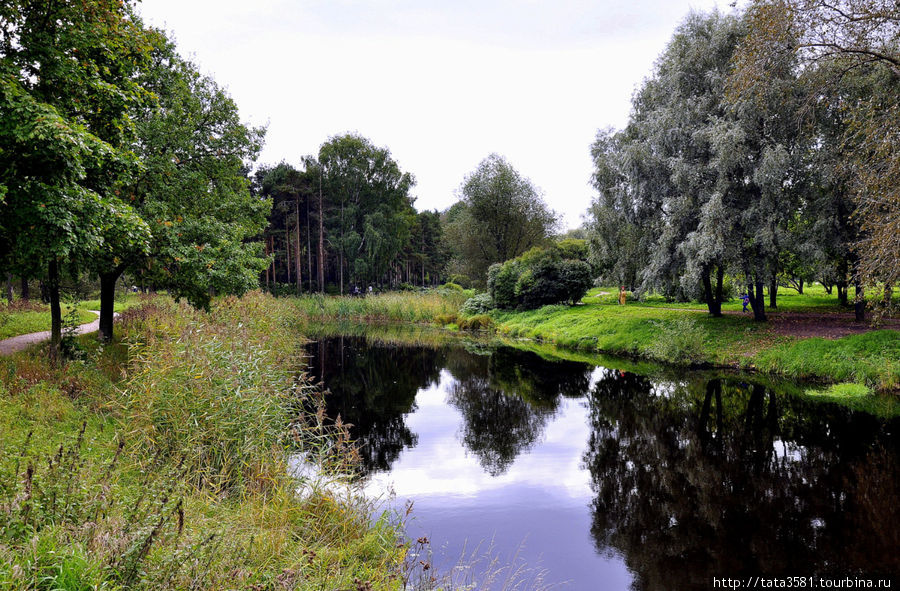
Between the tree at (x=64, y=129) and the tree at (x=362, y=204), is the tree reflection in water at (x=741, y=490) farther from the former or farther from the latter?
the tree at (x=362, y=204)

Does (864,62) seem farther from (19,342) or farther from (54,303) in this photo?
(19,342)

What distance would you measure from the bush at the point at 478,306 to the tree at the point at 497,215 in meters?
7.68

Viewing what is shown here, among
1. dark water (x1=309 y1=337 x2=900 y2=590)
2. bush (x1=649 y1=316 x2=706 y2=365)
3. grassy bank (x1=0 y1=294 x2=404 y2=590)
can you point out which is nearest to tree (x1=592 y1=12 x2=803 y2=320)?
bush (x1=649 y1=316 x2=706 y2=365)

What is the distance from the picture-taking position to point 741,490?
7.64 metres

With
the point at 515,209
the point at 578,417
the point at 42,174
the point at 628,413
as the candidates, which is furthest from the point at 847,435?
the point at 515,209

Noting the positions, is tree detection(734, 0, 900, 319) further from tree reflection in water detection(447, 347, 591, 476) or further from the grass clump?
tree reflection in water detection(447, 347, 591, 476)

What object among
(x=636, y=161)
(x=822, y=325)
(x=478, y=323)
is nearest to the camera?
(x=822, y=325)

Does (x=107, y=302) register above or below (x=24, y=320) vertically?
above

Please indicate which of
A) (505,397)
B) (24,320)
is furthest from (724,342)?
(24,320)

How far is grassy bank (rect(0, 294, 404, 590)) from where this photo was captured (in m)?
3.14

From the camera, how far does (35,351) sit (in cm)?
1136

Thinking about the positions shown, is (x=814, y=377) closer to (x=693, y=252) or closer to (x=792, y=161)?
(x=693, y=252)

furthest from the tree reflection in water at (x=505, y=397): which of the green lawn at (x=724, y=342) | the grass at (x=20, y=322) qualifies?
the grass at (x=20, y=322)

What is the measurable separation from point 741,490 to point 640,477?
1445mm
